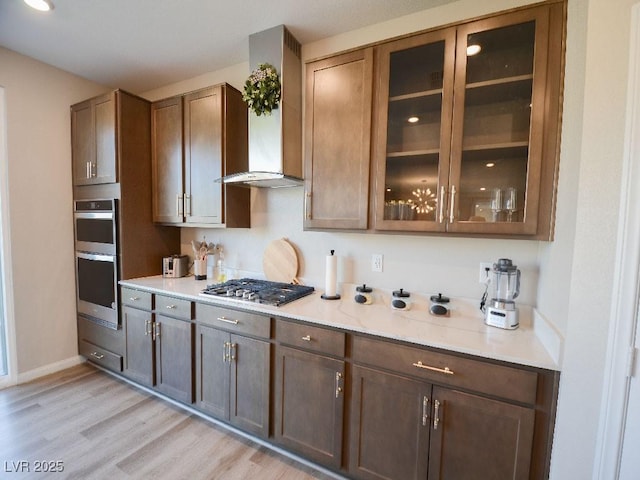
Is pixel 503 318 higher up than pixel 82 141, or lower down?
lower down

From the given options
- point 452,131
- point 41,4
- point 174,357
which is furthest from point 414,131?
point 41,4

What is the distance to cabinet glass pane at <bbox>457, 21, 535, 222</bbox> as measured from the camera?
1341mm

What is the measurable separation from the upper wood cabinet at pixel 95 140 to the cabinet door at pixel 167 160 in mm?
286

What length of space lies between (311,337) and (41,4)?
2.52 m

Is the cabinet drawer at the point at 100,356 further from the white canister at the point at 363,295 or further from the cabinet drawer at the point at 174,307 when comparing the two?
the white canister at the point at 363,295

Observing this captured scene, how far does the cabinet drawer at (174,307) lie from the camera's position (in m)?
1.99

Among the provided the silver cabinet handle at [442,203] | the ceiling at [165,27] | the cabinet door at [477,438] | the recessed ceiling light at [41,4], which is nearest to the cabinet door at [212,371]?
the cabinet door at [477,438]

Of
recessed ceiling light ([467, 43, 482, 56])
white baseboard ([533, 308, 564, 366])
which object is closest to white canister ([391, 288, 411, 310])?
white baseboard ([533, 308, 564, 366])

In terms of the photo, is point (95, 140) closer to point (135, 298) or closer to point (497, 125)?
point (135, 298)

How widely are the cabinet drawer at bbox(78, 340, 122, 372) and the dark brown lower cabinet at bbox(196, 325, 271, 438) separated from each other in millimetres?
971

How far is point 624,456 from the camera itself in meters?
0.94

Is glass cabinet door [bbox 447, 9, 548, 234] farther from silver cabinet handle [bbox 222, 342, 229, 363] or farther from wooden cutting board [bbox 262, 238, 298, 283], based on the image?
silver cabinet handle [bbox 222, 342, 229, 363]

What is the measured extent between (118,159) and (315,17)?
1837mm

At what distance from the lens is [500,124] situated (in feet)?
4.64
